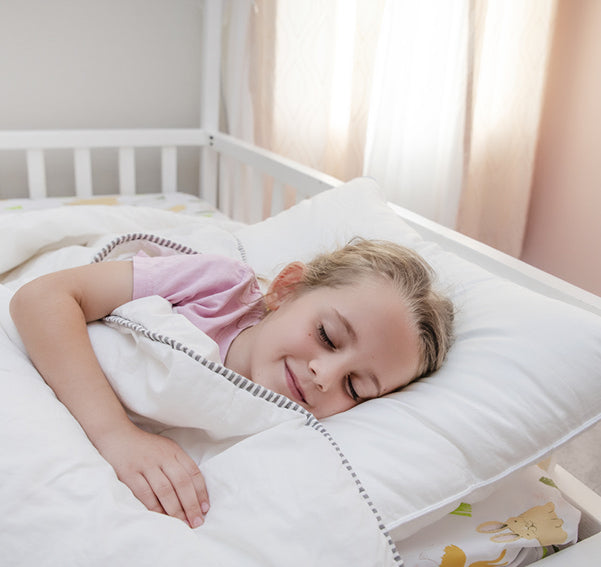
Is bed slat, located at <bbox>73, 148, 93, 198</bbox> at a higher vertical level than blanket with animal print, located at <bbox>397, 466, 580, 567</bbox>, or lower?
higher

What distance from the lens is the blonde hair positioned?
0.66m

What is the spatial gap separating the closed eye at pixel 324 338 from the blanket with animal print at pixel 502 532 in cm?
19

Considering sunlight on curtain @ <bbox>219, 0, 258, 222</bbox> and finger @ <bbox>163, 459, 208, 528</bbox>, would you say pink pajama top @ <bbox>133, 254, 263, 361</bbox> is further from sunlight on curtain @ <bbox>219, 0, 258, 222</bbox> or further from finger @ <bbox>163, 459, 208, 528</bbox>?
sunlight on curtain @ <bbox>219, 0, 258, 222</bbox>

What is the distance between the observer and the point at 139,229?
3.60ft

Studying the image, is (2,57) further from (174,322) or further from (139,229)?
(174,322)

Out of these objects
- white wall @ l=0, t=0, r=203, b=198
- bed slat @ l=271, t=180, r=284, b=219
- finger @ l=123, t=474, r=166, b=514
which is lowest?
finger @ l=123, t=474, r=166, b=514

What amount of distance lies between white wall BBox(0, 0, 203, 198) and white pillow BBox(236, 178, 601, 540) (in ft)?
4.40

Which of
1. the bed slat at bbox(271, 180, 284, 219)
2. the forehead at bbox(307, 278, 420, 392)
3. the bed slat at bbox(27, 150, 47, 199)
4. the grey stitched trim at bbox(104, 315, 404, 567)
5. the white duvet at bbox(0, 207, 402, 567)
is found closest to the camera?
the white duvet at bbox(0, 207, 402, 567)

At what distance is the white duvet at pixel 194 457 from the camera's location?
43 cm

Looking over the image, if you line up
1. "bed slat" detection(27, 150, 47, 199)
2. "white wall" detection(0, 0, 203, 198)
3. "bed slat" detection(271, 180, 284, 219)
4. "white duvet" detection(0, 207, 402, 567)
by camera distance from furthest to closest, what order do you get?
"white wall" detection(0, 0, 203, 198) < "bed slat" detection(27, 150, 47, 199) < "bed slat" detection(271, 180, 284, 219) < "white duvet" detection(0, 207, 402, 567)

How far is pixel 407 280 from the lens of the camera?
686 mm

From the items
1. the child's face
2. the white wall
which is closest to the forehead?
the child's face

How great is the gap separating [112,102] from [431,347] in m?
1.41

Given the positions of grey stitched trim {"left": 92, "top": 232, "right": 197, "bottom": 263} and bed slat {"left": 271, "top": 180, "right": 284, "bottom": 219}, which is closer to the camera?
grey stitched trim {"left": 92, "top": 232, "right": 197, "bottom": 263}
